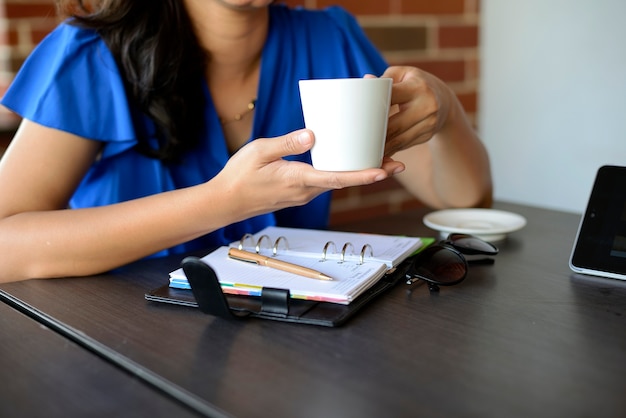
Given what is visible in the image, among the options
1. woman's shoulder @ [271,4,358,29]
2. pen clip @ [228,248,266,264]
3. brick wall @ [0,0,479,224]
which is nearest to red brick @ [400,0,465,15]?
brick wall @ [0,0,479,224]

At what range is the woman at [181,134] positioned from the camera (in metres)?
0.91

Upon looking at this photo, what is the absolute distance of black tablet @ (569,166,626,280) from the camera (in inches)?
33.7

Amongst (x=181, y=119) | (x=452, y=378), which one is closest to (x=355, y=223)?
(x=181, y=119)

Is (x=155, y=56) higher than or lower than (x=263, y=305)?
higher

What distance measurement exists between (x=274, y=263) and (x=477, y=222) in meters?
0.45

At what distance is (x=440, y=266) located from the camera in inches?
33.3

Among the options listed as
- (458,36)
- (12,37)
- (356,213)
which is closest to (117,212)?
(12,37)

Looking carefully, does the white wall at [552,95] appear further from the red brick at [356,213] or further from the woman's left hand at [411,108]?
the woman's left hand at [411,108]

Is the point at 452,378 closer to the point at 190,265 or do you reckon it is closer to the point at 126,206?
the point at 190,265

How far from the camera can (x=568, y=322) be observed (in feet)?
2.34

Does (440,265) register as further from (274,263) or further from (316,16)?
(316,16)

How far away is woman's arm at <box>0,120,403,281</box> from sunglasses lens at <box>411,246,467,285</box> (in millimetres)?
127

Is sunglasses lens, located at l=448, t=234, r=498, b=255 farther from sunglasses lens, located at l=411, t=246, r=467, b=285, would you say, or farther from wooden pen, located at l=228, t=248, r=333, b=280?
wooden pen, located at l=228, t=248, r=333, b=280

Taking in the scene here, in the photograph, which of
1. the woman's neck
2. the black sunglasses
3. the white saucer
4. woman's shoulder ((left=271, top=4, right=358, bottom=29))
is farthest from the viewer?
woman's shoulder ((left=271, top=4, right=358, bottom=29))
